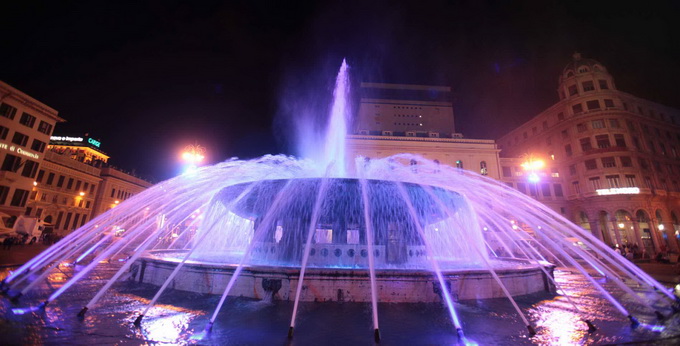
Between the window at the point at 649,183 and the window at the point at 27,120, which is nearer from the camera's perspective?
the window at the point at 27,120

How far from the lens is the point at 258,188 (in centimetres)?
778

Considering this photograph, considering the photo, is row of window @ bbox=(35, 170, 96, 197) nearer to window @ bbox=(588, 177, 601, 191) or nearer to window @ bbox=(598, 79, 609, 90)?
window @ bbox=(588, 177, 601, 191)

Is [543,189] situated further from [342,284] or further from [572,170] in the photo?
[342,284]

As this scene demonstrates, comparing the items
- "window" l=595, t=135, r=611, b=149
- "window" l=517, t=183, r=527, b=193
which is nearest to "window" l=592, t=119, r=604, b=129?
"window" l=595, t=135, r=611, b=149

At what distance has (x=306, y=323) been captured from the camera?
14.5 ft

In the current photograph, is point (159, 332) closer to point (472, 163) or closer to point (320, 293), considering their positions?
point (320, 293)

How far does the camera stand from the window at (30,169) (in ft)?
106

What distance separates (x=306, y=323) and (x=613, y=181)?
49.6 m

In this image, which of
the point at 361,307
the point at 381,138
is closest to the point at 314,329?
the point at 361,307

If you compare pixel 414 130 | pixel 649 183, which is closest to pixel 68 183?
pixel 414 130

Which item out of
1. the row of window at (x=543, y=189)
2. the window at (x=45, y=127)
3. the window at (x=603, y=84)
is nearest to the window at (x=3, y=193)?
the window at (x=45, y=127)

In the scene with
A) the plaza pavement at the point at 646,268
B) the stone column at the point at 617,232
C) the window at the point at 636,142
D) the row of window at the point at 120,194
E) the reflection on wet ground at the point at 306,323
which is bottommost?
the reflection on wet ground at the point at 306,323

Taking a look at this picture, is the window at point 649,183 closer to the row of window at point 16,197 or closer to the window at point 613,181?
the window at point 613,181

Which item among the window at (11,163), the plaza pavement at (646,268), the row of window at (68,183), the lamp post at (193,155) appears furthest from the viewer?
the row of window at (68,183)
